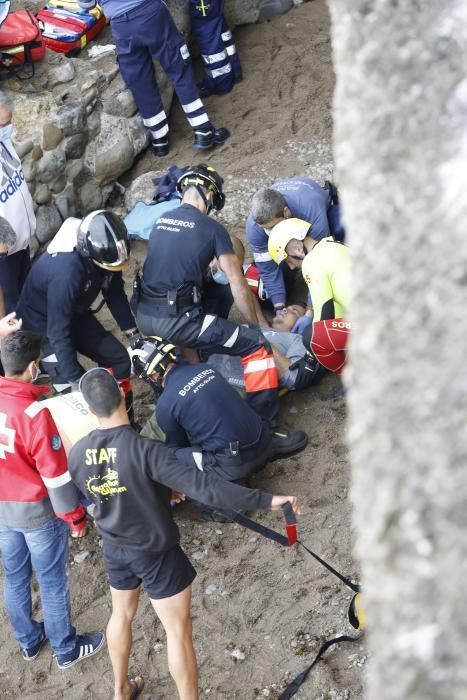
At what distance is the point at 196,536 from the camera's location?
499 centimetres

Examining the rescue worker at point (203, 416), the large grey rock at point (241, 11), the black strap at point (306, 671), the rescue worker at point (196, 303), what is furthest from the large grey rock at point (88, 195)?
the black strap at point (306, 671)

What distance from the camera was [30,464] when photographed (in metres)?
4.09

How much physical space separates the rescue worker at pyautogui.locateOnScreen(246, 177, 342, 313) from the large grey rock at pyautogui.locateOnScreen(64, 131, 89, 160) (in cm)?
221

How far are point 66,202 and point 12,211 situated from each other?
1593mm

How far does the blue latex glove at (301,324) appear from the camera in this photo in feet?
19.1

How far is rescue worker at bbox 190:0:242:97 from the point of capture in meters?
7.91

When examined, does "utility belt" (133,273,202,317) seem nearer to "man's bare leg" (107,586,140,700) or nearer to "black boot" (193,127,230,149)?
"man's bare leg" (107,586,140,700)

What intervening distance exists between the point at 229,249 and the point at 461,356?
453cm

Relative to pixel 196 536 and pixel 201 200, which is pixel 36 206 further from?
pixel 196 536

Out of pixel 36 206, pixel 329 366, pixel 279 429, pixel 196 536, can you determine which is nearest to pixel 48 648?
pixel 196 536

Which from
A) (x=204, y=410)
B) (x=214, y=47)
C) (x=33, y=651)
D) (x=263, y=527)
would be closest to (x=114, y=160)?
(x=214, y=47)

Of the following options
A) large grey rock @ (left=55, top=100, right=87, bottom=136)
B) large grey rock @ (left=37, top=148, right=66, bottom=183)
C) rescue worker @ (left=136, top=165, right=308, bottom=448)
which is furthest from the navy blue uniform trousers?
rescue worker @ (left=136, top=165, right=308, bottom=448)

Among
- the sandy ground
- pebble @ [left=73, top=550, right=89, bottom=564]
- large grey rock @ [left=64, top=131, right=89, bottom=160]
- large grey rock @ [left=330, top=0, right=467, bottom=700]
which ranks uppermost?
large grey rock @ [left=330, top=0, right=467, bottom=700]

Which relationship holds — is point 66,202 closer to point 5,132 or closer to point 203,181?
point 5,132
